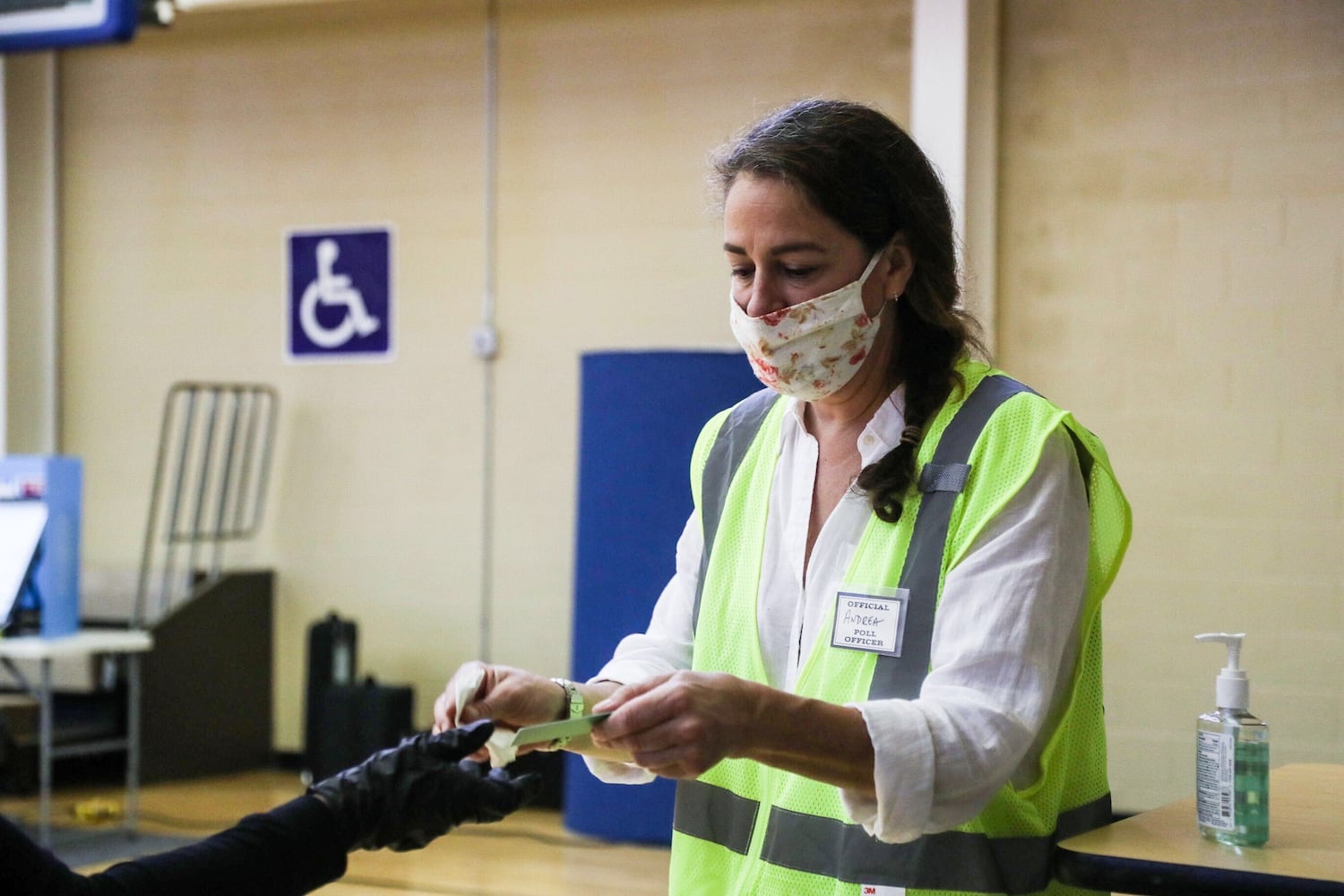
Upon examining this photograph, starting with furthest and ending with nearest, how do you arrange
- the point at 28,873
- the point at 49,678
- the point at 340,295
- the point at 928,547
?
1. the point at 340,295
2. the point at 49,678
3. the point at 928,547
4. the point at 28,873

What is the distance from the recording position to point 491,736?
4.48 ft

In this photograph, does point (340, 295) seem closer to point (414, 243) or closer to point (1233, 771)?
point (414, 243)

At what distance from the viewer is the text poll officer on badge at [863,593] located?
1.25m

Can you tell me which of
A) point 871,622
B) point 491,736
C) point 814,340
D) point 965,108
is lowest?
point 491,736

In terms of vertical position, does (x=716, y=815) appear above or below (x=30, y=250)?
below

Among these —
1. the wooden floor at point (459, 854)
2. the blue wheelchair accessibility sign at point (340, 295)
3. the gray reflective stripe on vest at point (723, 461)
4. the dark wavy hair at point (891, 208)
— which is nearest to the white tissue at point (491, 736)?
the gray reflective stripe on vest at point (723, 461)

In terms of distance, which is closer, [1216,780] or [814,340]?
[1216,780]

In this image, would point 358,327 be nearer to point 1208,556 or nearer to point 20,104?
point 20,104

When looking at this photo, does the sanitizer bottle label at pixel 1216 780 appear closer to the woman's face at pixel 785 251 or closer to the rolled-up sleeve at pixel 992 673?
the rolled-up sleeve at pixel 992 673

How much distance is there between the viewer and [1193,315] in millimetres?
4473

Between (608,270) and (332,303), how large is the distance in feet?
3.76

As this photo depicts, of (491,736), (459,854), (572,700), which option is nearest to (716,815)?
(572,700)

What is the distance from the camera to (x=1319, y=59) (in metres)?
4.33

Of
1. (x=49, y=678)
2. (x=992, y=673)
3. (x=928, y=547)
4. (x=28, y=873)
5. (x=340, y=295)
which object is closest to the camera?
(x=28, y=873)
